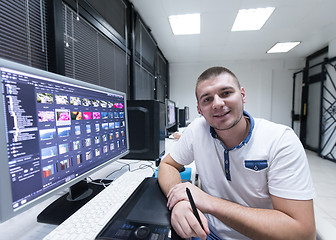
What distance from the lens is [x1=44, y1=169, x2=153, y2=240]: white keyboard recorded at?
461 millimetres

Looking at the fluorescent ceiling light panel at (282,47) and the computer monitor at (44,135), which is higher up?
the fluorescent ceiling light panel at (282,47)

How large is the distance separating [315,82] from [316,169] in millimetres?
2562

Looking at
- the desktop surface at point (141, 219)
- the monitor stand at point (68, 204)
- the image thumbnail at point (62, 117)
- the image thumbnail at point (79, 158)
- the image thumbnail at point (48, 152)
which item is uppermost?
the image thumbnail at point (62, 117)

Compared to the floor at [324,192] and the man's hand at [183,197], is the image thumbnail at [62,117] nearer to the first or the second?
the man's hand at [183,197]

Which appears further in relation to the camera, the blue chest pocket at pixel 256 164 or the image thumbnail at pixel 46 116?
the blue chest pocket at pixel 256 164

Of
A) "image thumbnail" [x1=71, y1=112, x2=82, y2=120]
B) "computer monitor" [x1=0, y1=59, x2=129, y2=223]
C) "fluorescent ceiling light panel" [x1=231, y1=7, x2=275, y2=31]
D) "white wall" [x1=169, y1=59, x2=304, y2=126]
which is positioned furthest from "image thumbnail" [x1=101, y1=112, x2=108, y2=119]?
"white wall" [x1=169, y1=59, x2=304, y2=126]

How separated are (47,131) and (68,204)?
0.34 m

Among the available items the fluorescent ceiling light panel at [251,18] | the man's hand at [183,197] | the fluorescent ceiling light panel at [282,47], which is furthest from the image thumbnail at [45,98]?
the fluorescent ceiling light panel at [282,47]

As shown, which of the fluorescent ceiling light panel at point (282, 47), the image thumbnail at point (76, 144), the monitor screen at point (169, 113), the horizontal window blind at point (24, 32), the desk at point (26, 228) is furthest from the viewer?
the fluorescent ceiling light panel at point (282, 47)

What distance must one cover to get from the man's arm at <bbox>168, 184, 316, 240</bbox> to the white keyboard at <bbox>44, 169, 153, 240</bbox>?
0.20 m

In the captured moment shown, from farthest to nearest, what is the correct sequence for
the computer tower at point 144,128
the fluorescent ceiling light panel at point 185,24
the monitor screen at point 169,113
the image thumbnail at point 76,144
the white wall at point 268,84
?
the white wall at point 268,84, the fluorescent ceiling light panel at point 185,24, the monitor screen at point 169,113, the computer tower at point 144,128, the image thumbnail at point 76,144

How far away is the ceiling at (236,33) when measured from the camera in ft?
7.86

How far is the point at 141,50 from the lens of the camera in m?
2.84

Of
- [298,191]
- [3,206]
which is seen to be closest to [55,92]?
[3,206]
